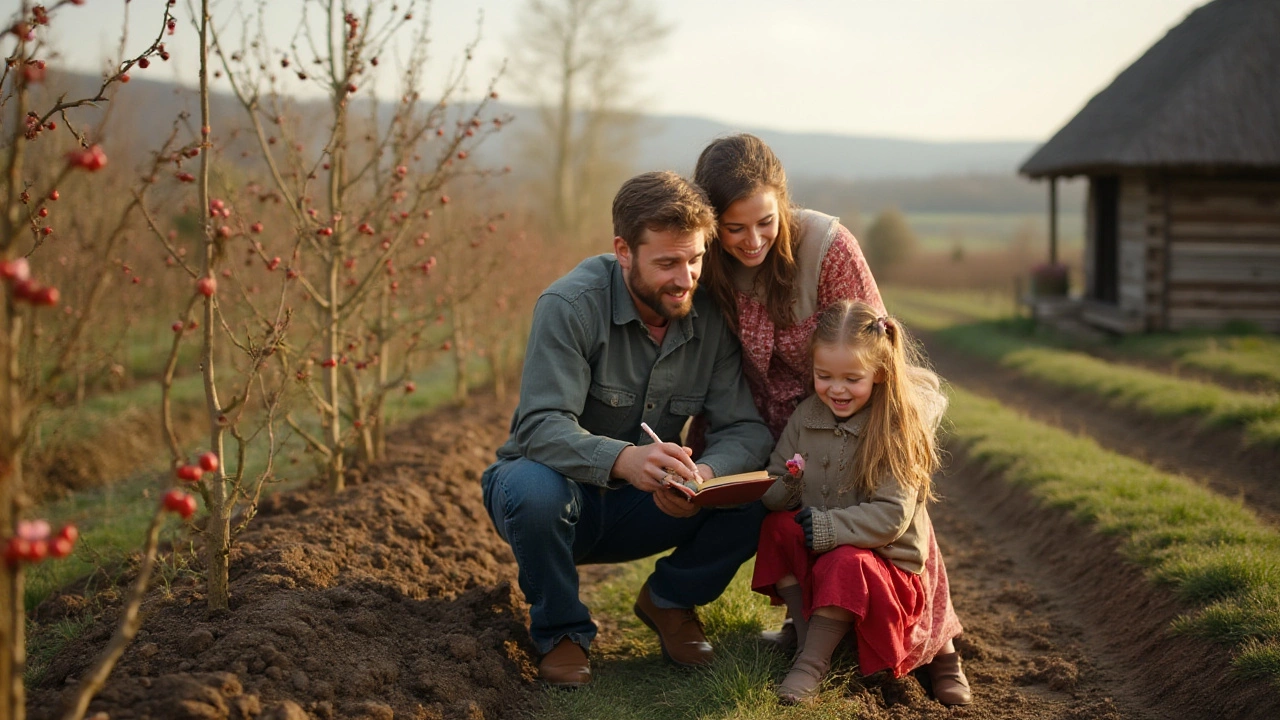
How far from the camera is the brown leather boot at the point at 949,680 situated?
11.1 ft

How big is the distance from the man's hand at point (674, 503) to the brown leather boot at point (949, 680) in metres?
1.09

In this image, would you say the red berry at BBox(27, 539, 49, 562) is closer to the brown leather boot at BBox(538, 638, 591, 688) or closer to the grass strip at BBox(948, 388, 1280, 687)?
the brown leather boot at BBox(538, 638, 591, 688)

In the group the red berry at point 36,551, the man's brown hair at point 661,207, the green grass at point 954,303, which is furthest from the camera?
the green grass at point 954,303

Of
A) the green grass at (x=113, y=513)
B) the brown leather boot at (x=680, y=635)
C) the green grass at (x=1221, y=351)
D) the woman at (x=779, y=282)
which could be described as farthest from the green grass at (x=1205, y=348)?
the green grass at (x=113, y=513)

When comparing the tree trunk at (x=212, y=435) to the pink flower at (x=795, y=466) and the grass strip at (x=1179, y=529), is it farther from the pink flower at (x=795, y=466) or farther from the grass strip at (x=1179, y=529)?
the grass strip at (x=1179, y=529)

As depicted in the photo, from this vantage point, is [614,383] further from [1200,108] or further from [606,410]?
[1200,108]

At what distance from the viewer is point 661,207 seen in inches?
129

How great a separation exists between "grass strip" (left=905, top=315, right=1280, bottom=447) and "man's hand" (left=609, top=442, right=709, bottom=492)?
515 centimetres

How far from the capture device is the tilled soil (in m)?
2.76

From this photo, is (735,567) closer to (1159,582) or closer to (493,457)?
(1159,582)

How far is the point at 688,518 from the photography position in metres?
3.62

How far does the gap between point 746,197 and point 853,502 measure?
1138 mm

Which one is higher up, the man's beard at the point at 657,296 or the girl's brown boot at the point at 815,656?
the man's beard at the point at 657,296

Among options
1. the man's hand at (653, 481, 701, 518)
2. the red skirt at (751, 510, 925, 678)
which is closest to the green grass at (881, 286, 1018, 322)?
the red skirt at (751, 510, 925, 678)
